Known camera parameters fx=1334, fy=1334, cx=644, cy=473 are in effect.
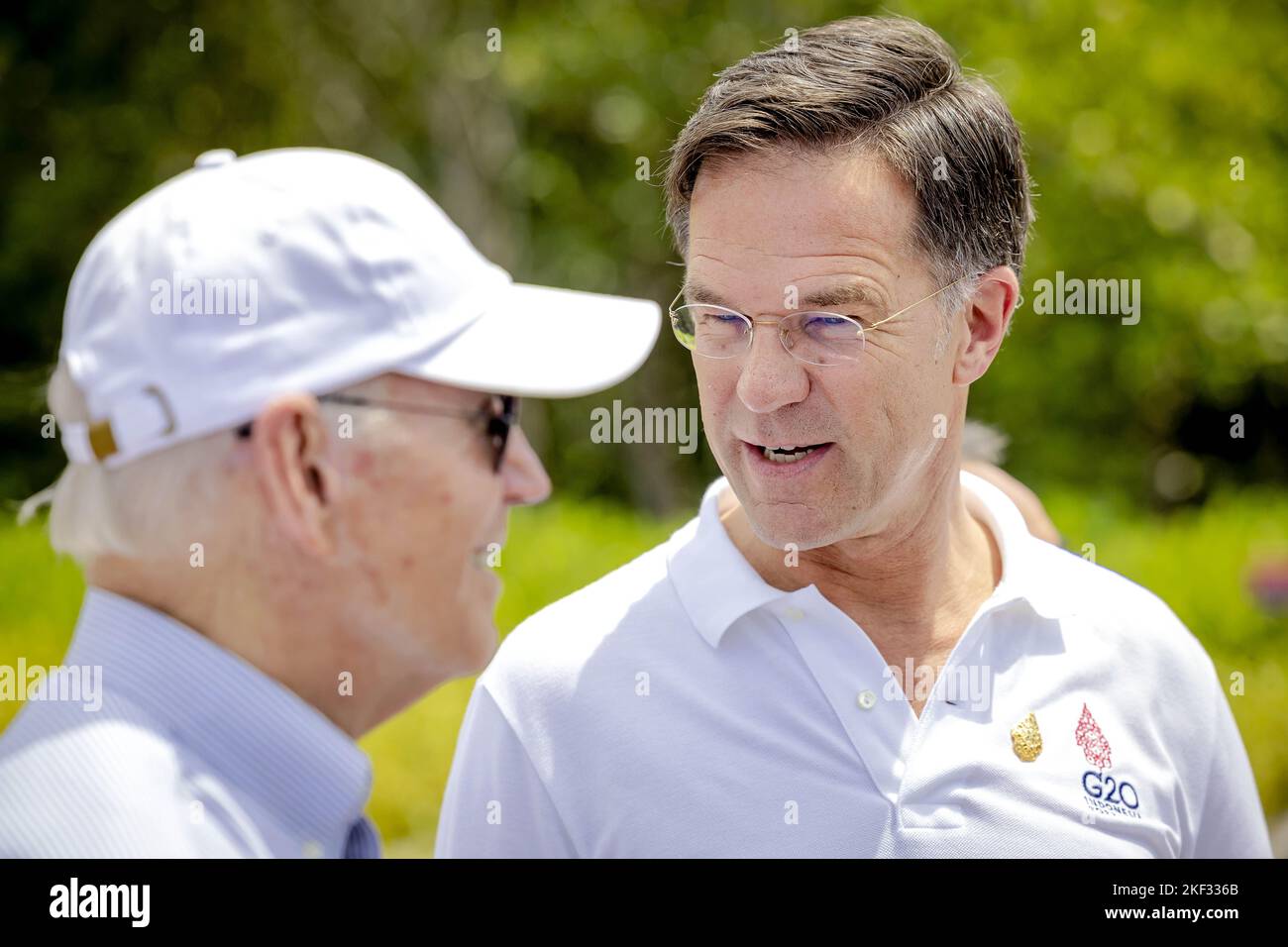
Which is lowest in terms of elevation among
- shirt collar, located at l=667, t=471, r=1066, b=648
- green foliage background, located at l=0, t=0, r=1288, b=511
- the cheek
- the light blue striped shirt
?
the light blue striped shirt

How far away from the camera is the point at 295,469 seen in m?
1.63

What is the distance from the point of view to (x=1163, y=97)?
8.26 meters

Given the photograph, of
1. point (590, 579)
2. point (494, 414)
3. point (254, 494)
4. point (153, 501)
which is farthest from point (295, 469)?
point (590, 579)

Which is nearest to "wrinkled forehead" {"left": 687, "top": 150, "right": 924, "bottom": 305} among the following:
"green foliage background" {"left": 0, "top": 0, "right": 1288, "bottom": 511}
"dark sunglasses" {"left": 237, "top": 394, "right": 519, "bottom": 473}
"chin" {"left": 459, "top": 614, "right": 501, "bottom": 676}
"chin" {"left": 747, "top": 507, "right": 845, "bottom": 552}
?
"chin" {"left": 747, "top": 507, "right": 845, "bottom": 552}

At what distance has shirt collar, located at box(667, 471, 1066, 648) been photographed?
2.20m

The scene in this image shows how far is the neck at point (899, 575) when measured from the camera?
90.7 inches

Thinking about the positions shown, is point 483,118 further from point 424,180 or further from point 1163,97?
point 1163,97

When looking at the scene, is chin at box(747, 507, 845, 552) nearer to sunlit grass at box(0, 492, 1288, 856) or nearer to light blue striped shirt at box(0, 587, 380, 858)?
light blue striped shirt at box(0, 587, 380, 858)

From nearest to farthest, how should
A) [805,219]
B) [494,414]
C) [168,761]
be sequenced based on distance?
[168,761]
[494,414]
[805,219]

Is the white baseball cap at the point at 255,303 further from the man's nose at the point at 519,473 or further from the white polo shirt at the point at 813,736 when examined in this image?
the white polo shirt at the point at 813,736

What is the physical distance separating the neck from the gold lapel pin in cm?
19

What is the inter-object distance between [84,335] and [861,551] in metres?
1.29

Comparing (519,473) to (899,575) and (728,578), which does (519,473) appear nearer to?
(728,578)

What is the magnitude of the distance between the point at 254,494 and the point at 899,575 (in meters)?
1.18
